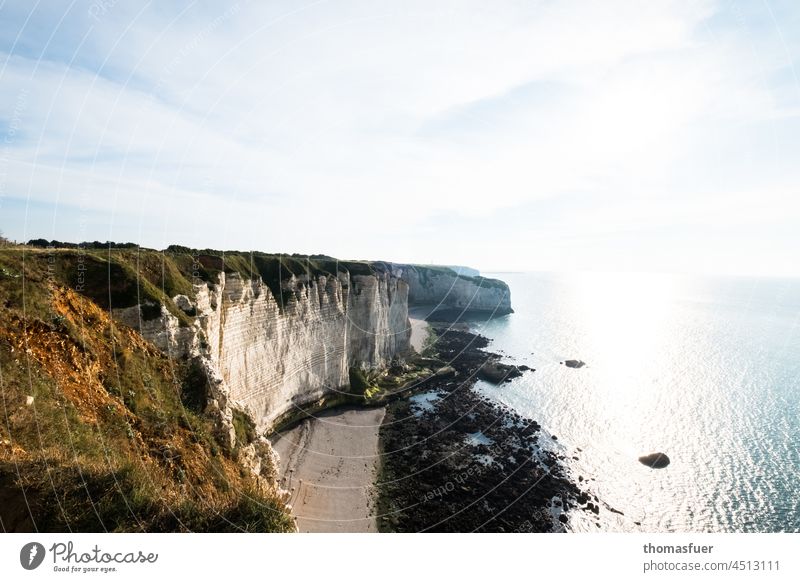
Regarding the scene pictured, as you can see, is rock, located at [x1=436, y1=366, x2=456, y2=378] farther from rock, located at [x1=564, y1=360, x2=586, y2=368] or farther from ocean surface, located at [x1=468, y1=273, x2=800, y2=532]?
rock, located at [x1=564, y1=360, x2=586, y2=368]

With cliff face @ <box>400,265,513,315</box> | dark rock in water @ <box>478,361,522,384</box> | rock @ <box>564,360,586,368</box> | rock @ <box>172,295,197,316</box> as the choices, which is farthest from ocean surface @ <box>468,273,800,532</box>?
rock @ <box>172,295,197,316</box>

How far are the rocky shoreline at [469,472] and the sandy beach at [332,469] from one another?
4.69 ft

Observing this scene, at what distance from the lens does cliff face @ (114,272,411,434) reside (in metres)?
22.2

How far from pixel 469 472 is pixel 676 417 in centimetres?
3327

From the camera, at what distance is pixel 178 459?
47.0 feet

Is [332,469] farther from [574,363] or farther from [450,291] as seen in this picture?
[450,291]

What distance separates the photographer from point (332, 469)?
3147cm

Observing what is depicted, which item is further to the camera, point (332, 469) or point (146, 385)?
point (332, 469)

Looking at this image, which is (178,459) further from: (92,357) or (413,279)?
(413,279)

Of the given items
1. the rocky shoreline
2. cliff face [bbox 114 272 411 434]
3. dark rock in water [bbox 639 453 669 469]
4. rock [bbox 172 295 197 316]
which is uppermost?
rock [bbox 172 295 197 316]

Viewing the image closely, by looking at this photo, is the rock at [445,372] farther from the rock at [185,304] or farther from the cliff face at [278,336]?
the rock at [185,304]

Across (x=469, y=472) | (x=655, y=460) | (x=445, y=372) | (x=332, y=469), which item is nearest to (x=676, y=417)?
(x=655, y=460)

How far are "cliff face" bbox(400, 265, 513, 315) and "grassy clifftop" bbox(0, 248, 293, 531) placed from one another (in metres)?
104
